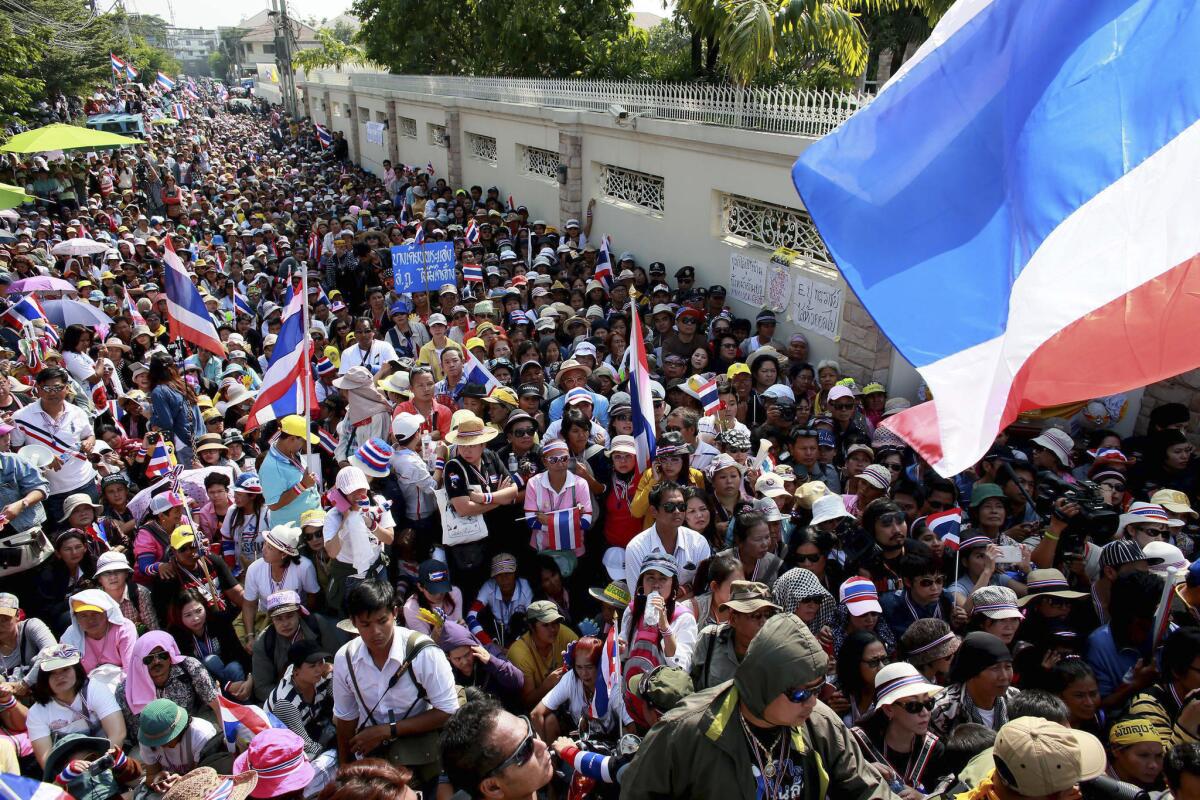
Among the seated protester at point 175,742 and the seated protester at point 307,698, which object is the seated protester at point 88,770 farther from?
the seated protester at point 307,698

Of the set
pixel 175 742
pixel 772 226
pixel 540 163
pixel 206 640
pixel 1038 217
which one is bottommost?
pixel 206 640

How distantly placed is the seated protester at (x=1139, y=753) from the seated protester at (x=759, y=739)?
1337 millimetres

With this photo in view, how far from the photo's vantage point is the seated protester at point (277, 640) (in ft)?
13.5

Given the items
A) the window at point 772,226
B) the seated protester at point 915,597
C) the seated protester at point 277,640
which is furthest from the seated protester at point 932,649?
the window at point 772,226

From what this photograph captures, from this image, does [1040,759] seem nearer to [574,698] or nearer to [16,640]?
[574,698]

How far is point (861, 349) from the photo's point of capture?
750 centimetres

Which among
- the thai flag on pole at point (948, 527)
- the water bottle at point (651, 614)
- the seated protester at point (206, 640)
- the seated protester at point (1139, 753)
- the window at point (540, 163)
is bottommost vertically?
the seated protester at point (206, 640)

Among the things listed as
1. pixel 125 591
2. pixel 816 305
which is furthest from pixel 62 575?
pixel 816 305

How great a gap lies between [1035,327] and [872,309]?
0.59 metres

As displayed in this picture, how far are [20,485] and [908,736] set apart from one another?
5563 mm

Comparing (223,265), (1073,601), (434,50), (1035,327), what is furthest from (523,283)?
(434,50)

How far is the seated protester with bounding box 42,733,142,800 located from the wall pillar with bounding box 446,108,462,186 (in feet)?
57.7

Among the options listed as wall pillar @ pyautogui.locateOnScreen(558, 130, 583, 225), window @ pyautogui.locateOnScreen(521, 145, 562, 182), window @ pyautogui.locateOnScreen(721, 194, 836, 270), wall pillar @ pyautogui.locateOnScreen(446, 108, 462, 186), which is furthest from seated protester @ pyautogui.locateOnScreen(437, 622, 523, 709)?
wall pillar @ pyautogui.locateOnScreen(446, 108, 462, 186)

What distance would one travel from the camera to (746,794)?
2.27 m
